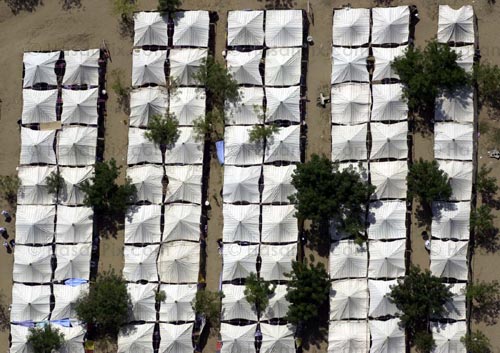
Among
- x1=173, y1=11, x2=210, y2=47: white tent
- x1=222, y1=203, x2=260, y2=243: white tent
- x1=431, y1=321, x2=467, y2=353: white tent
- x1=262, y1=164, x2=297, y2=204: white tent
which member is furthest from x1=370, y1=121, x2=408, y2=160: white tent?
x1=173, y1=11, x2=210, y2=47: white tent

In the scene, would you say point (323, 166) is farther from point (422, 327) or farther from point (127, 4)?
point (127, 4)

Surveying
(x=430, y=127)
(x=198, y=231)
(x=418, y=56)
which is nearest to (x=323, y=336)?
(x=198, y=231)

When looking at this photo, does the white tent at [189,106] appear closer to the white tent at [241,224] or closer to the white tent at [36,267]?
the white tent at [241,224]

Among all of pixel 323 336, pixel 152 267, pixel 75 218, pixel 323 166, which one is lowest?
pixel 323 336

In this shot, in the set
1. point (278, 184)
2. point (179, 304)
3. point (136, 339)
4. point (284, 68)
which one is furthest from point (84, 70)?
point (136, 339)

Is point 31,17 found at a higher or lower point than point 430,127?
higher

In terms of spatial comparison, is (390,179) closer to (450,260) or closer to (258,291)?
(450,260)

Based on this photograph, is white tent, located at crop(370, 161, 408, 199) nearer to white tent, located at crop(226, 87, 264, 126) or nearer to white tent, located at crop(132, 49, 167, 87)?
white tent, located at crop(226, 87, 264, 126)
